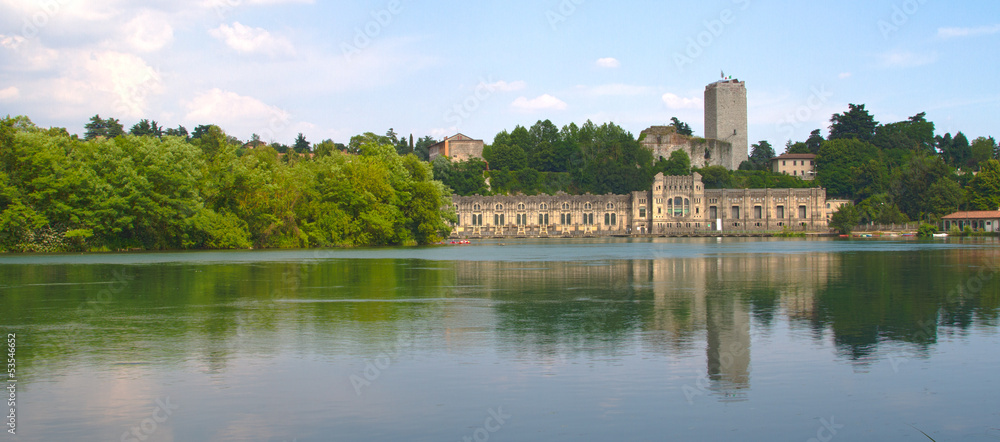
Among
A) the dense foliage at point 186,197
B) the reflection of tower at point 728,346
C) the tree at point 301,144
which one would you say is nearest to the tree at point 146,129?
the tree at point 301,144

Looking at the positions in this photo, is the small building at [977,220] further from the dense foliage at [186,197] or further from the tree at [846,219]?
the dense foliage at [186,197]

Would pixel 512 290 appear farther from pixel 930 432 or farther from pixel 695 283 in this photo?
pixel 930 432

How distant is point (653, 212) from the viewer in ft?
466

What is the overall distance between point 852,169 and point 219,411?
149 meters

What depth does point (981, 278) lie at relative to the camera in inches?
1099

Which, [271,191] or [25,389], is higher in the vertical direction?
[271,191]

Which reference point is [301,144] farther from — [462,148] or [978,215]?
[978,215]

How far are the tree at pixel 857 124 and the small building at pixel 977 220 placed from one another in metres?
70.0

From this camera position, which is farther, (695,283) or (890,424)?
(695,283)

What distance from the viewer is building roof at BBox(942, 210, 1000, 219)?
293 feet

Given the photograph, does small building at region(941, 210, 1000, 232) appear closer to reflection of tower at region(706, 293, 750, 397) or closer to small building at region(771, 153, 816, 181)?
small building at region(771, 153, 816, 181)

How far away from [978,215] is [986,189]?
686 centimetres

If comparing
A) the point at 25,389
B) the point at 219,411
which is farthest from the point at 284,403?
the point at 25,389

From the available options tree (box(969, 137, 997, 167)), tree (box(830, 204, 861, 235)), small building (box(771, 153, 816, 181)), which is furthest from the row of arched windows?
tree (box(969, 137, 997, 167))
